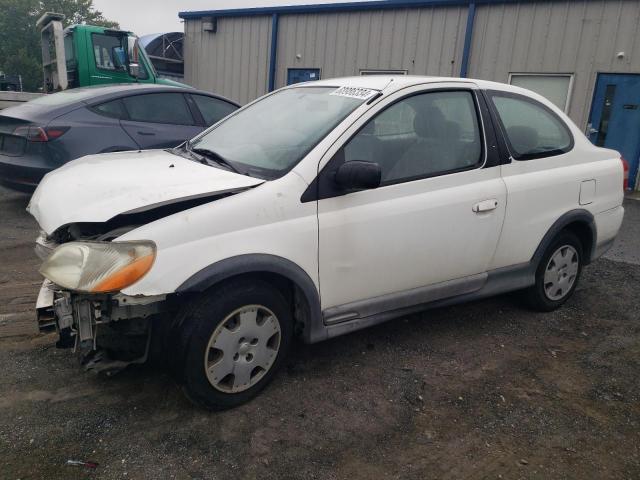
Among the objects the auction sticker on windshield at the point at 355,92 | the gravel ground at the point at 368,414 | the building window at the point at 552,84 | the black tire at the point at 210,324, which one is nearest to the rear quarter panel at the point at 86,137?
the gravel ground at the point at 368,414

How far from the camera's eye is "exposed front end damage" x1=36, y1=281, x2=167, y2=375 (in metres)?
2.38

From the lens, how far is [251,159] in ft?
10.1

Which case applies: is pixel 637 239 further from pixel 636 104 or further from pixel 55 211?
pixel 55 211

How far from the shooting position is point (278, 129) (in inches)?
129

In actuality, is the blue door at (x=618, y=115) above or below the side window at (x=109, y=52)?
below

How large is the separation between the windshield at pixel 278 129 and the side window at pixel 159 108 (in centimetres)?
274

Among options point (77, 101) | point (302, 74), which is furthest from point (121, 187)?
point (302, 74)

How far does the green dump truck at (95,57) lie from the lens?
9.39 m

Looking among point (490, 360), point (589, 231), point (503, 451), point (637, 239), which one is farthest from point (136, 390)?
point (637, 239)

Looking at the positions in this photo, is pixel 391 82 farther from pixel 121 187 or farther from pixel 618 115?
pixel 618 115

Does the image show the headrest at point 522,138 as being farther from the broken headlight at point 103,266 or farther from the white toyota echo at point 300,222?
the broken headlight at point 103,266

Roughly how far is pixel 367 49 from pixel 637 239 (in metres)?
8.49

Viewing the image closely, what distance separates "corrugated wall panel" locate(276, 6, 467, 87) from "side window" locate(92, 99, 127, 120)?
8.22m

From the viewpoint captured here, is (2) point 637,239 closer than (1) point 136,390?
No
